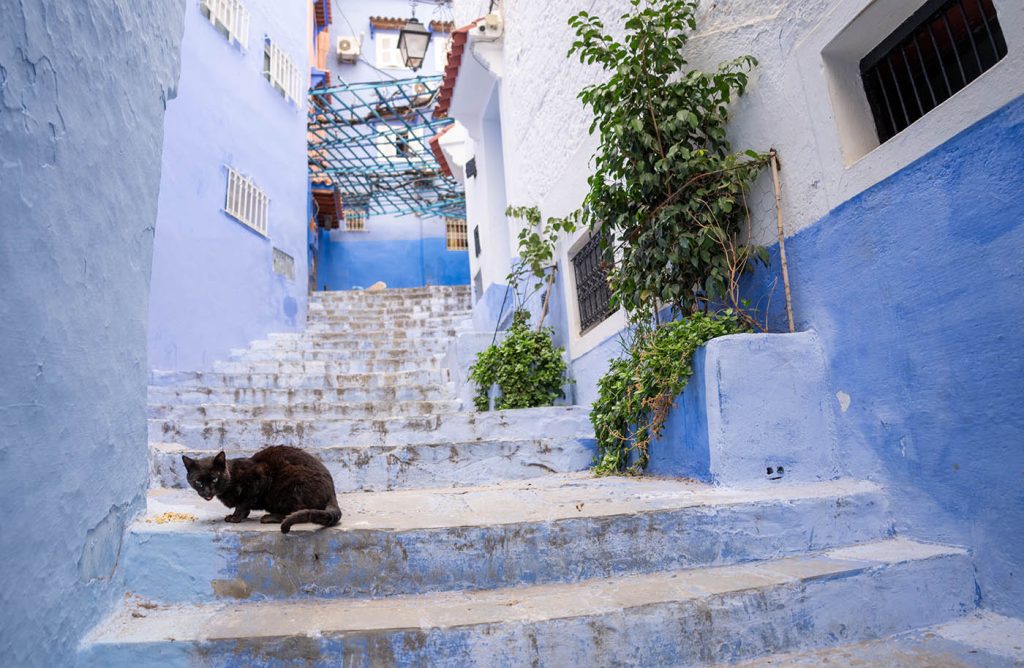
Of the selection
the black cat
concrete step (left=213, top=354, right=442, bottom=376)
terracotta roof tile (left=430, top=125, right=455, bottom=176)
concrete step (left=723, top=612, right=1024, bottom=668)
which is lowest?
concrete step (left=723, top=612, right=1024, bottom=668)

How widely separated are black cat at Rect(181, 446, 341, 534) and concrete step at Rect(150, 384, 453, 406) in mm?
3380

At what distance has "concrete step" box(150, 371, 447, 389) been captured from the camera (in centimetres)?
645

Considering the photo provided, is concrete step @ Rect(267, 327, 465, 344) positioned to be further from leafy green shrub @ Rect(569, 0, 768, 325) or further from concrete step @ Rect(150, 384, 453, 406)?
leafy green shrub @ Rect(569, 0, 768, 325)

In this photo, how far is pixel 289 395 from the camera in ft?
19.4

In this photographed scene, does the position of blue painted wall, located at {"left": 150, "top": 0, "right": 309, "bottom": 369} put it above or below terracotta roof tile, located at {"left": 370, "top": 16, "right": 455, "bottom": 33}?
below

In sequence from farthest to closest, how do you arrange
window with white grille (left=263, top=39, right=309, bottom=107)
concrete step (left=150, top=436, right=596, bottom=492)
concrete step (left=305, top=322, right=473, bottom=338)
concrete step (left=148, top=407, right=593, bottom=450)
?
window with white grille (left=263, top=39, right=309, bottom=107) < concrete step (left=305, top=322, right=473, bottom=338) < concrete step (left=148, top=407, right=593, bottom=450) < concrete step (left=150, top=436, right=596, bottom=492)

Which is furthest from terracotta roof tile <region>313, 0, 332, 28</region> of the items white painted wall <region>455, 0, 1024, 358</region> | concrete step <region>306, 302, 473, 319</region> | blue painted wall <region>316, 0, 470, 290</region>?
white painted wall <region>455, 0, 1024, 358</region>

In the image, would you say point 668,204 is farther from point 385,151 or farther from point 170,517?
point 385,151

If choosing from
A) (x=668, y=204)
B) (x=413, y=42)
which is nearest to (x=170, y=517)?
(x=668, y=204)

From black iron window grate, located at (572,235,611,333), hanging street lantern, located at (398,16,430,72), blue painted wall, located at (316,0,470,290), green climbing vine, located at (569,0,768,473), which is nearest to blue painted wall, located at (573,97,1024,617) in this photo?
green climbing vine, located at (569,0,768,473)

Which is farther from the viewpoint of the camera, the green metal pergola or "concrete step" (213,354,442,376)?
the green metal pergola

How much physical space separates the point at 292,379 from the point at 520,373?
267cm

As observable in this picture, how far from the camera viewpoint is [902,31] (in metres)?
2.78

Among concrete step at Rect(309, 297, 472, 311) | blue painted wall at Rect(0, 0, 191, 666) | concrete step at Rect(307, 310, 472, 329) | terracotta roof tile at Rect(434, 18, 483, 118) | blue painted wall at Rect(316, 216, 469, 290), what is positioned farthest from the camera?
blue painted wall at Rect(316, 216, 469, 290)
